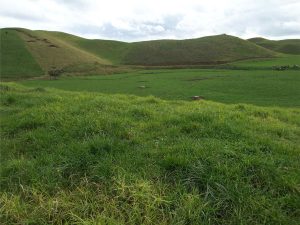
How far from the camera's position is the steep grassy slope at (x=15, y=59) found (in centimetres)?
6244

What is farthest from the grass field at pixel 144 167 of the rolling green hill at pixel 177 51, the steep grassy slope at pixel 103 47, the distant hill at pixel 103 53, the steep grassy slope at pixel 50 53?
the steep grassy slope at pixel 103 47

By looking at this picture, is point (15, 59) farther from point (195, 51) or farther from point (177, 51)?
point (195, 51)

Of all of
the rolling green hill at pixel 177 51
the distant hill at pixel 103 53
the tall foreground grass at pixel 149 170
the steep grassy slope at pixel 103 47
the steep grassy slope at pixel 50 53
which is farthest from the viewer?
the steep grassy slope at pixel 103 47

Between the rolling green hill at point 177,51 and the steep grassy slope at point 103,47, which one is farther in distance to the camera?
the steep grassy slope at point 103,47

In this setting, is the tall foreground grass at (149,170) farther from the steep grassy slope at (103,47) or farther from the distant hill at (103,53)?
the steep grassy slope at (103,47)

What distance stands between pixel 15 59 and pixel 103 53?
42098 millimetres

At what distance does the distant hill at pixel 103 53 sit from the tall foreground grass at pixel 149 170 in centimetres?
5630

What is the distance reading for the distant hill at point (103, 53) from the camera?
70688 millimetres

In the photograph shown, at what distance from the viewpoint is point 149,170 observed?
639 cm

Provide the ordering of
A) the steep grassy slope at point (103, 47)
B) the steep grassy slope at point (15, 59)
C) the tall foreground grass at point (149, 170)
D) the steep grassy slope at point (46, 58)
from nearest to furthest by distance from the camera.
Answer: the tall foreground grass at point (149, 170) → the steep grassy slope at point (15, 59) → the steep grassy slope at point (46, 58) → the steep grassy slope at point (103, 47)

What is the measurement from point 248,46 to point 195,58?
18169 millimetres

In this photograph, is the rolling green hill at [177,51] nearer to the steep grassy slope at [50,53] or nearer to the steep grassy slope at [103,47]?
the steep grassy slope at [103,47]

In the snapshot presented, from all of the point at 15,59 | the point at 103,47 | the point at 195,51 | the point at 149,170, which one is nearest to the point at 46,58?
the point at 15,59

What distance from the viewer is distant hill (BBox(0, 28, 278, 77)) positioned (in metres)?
70.7
